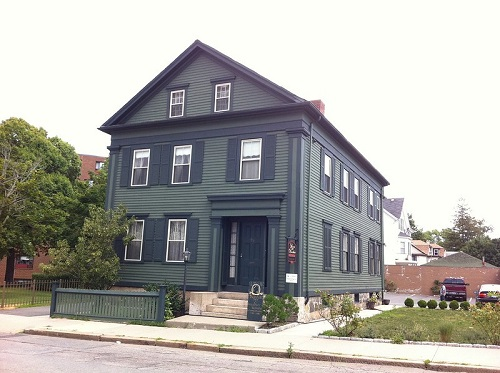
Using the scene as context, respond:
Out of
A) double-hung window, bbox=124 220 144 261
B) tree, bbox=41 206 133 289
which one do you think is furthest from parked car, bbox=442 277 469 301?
tree, bbox=41 206 133 289

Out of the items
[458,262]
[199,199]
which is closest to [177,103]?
[199,199]

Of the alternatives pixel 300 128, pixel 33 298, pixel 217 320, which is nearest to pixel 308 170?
pixel 300 128

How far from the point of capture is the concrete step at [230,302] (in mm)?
16812

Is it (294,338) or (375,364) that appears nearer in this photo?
(375,364)

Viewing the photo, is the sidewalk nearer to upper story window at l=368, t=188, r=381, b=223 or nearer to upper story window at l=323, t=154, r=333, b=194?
upper story window at l=323, t=154, r=333, b=194

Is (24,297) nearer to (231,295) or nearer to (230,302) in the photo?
(231,295)

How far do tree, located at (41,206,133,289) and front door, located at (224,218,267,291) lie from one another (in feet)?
14.2

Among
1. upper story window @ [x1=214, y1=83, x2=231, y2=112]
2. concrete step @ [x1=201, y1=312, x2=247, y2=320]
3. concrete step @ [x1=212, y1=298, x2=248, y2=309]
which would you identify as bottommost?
concrete step @ [x1=201, y1=312, x2=247, y2=320]

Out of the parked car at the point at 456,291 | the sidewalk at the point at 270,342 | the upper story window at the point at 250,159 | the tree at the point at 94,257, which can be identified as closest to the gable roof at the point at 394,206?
the parked car at the point at 456,291

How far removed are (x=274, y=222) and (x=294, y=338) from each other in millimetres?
5085

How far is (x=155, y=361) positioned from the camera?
962cm

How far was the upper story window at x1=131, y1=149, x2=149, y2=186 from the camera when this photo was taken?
67.8ft

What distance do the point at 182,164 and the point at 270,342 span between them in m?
9.70

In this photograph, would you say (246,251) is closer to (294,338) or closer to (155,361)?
(294,338)
